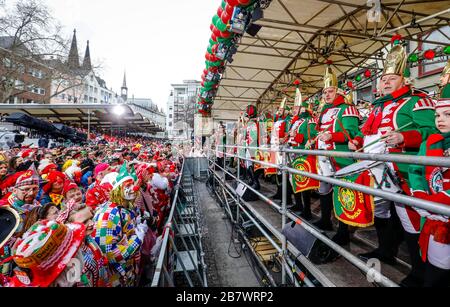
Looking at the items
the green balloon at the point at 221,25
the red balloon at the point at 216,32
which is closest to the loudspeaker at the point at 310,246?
the green balloon at the point at 221,25

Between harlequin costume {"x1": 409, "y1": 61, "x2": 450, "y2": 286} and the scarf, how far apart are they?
0.53 m

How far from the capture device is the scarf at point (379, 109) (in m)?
2.04

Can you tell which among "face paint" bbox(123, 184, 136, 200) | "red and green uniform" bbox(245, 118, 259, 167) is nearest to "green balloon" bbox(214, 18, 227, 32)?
"red and green uniform" bbox(245, 118, 259, 167)

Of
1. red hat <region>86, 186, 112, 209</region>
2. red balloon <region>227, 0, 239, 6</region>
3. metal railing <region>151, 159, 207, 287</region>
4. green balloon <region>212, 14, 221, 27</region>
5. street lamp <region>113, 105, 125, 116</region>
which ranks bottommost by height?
metal railing <region>151, 159, 207, 287</region>

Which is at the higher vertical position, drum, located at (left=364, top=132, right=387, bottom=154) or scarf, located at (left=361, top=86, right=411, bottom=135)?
scarf, located at (left=361, top=86, right=411, bottom=135)

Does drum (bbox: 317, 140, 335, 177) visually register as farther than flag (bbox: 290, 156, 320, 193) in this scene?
No

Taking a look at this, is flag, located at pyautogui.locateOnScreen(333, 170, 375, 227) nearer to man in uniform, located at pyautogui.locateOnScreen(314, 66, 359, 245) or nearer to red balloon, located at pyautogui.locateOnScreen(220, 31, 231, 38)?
man in uniform, located at pyautogui.locateOnScreen(314, 66, 359, 245)

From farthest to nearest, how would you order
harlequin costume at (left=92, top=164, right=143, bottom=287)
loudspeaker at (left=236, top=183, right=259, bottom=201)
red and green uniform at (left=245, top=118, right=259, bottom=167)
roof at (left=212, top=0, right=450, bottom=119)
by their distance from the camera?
red and green uniform at (left=245, top=118, right=259, bottom=167), roof at (left=212, top=0, right=450, bottom=119), loudspeaker at (left=236, top=183, right=259, bottom=201), harlequin costume at (left=92, top=164, right=143, bottom=287)

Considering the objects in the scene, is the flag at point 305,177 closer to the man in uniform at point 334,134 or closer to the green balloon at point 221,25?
the man in uniform at point 334,134

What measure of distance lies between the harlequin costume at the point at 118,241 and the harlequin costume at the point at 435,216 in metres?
2.39

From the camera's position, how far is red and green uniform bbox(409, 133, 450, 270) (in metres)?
1.35
